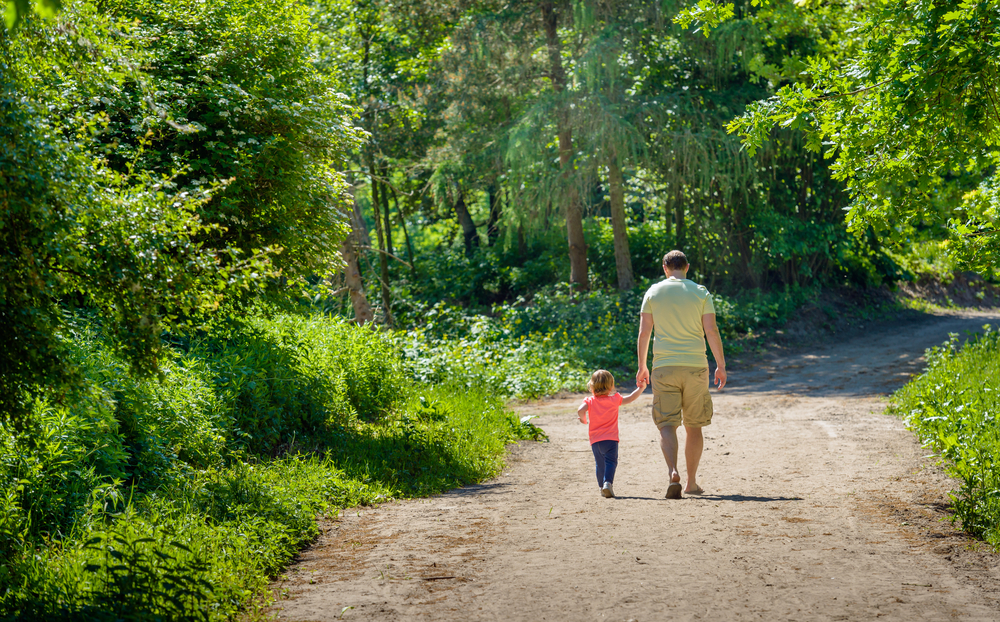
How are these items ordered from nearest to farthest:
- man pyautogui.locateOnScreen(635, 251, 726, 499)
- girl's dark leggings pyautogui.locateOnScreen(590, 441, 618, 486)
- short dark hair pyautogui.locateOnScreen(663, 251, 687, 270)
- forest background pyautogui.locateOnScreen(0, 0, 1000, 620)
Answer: forest background pyautogui.locateOnScreen(0, 0, 1000, 620) → man pyautogui.locateOnScreen(635, 251, 726, 499) → short dark hair pyautogui.locateOnScreen(663, 251, 687, 270) → girl's dark leggings pyautogui.locateOnScreen(590, 441, 618, 486)

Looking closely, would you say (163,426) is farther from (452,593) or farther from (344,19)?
(344,19)

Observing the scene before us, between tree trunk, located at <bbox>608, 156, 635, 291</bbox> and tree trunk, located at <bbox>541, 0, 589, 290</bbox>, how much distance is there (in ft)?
2.96

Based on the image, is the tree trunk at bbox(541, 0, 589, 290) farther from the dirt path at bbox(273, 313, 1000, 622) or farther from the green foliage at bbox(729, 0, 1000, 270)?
the green foliage at bbox(729, 0, 1000, 270)

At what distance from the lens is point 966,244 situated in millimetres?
7602

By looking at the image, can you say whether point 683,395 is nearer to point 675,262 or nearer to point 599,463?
point 599,463

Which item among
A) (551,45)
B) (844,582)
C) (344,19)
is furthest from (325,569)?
(344,19)

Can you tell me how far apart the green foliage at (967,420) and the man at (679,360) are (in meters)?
1.94

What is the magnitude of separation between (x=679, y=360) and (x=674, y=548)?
6.85 ft

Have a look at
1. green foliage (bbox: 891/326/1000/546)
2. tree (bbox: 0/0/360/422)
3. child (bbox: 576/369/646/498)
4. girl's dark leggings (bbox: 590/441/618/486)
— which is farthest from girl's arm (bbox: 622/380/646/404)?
tree (bbox: 0/0/360/422)

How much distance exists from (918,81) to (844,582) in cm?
348

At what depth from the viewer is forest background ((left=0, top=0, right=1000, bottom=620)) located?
4.29 meters

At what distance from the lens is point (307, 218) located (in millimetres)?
8930

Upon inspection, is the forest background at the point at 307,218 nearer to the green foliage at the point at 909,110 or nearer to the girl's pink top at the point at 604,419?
the green foliage at the point at 909,110

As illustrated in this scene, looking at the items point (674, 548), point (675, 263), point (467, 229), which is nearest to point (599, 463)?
point (675, 263)
